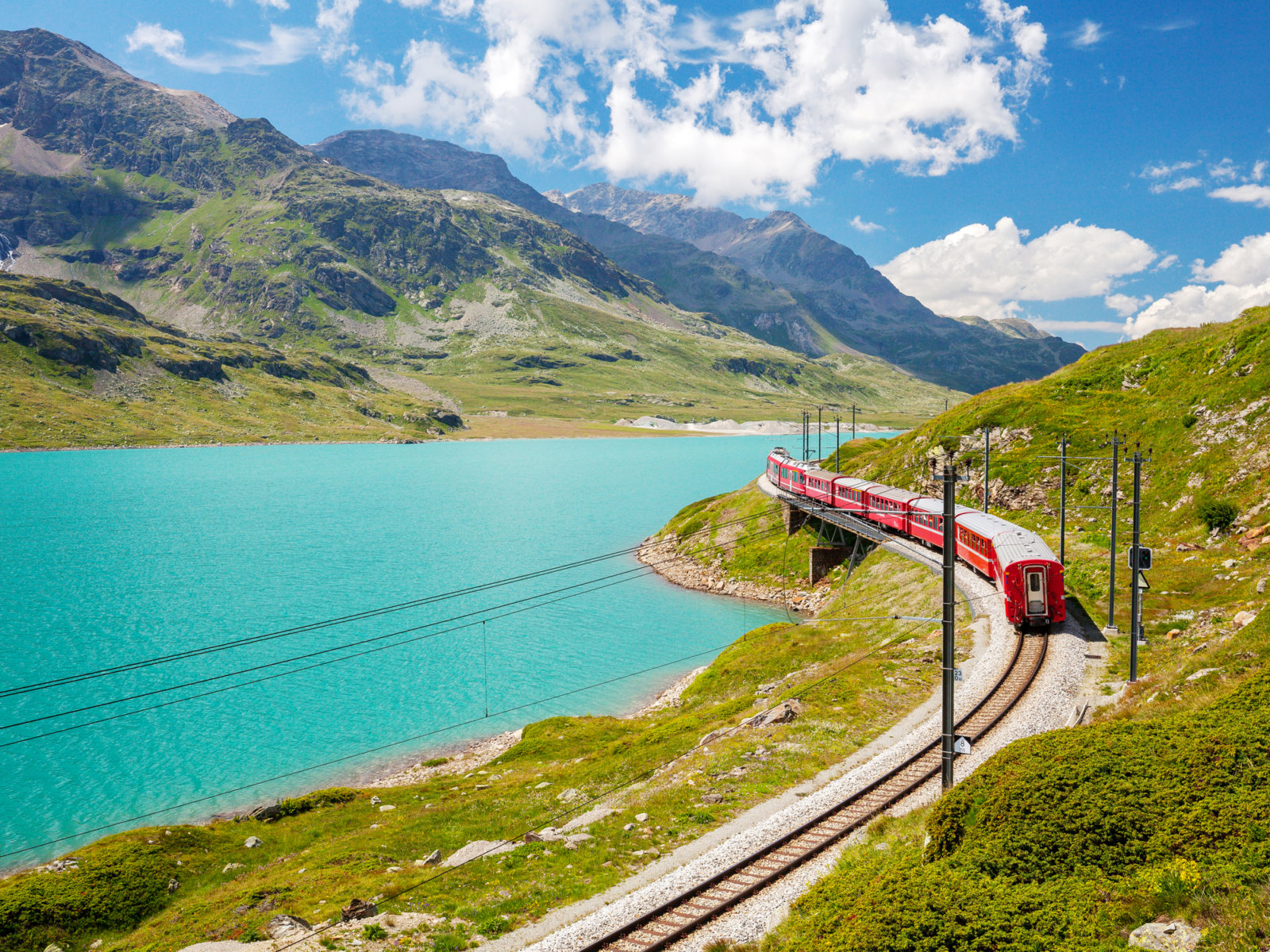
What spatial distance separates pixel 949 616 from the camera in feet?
57.4

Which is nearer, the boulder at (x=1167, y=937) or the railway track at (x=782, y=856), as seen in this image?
the boulder at (x=1167, y=937)

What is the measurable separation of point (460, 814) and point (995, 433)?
6778 cm

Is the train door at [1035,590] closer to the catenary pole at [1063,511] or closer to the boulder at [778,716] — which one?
the catenary pole at [1063,511]

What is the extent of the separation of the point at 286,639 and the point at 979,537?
58452 mm

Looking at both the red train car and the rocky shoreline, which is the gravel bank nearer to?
the red train car

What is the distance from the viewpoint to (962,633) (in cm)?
3938

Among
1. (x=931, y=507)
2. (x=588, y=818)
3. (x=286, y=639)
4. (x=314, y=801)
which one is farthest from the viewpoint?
(x=286, y=639)

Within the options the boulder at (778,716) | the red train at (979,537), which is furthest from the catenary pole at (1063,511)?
the boulder at (778,716)

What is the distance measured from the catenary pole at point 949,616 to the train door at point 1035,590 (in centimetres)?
2126

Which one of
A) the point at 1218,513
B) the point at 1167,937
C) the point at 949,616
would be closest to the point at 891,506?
the point at 1218,513

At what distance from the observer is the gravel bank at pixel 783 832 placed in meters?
17.0

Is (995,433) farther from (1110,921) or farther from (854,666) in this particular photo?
(1110,921)

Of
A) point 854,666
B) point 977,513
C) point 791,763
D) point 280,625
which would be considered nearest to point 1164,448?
point 977,513

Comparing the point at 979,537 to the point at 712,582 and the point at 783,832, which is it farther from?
the point at 712,582
